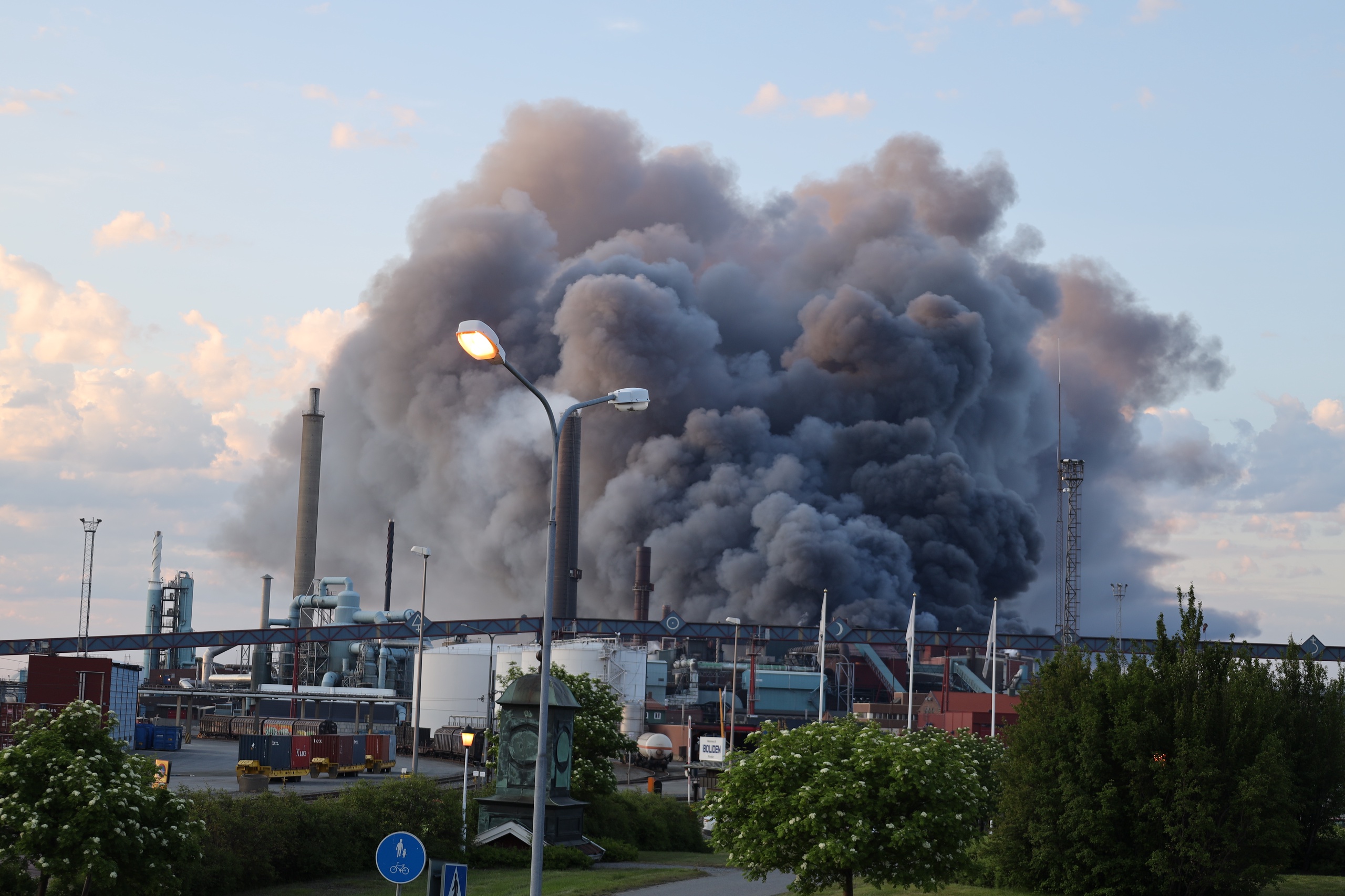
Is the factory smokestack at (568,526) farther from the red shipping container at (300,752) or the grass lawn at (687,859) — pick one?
the grass lawn at (687,859)

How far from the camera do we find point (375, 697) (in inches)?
3585

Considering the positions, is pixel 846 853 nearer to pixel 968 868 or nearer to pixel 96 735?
pixel 968 868

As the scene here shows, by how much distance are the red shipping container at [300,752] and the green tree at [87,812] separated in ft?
116

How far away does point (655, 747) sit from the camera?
79.3 meters

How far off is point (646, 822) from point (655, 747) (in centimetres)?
3546

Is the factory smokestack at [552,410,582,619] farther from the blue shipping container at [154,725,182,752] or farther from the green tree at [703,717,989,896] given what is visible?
the green tree at [703,717,989,896]

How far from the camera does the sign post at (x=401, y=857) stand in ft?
53.2

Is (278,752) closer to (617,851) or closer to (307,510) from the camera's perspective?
(617,851)

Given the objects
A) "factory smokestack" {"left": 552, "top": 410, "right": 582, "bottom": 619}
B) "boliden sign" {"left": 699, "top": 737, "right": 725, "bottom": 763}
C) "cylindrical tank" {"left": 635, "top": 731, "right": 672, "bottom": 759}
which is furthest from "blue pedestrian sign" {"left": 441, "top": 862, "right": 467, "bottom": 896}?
"factory smokestack" {"left": 552, "top": 410, "right": 582, "bottom": 619}

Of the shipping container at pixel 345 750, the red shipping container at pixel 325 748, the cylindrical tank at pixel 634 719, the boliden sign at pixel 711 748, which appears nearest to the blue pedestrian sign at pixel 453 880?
the boliden sign at pixel 711 748

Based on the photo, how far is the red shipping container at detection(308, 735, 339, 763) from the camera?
6212cm

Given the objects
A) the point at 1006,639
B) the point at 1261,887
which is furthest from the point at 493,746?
the point at 1006,639

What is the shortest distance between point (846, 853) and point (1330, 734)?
1887cm

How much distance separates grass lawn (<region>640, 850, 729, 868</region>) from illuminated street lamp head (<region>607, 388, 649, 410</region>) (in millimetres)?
22254
